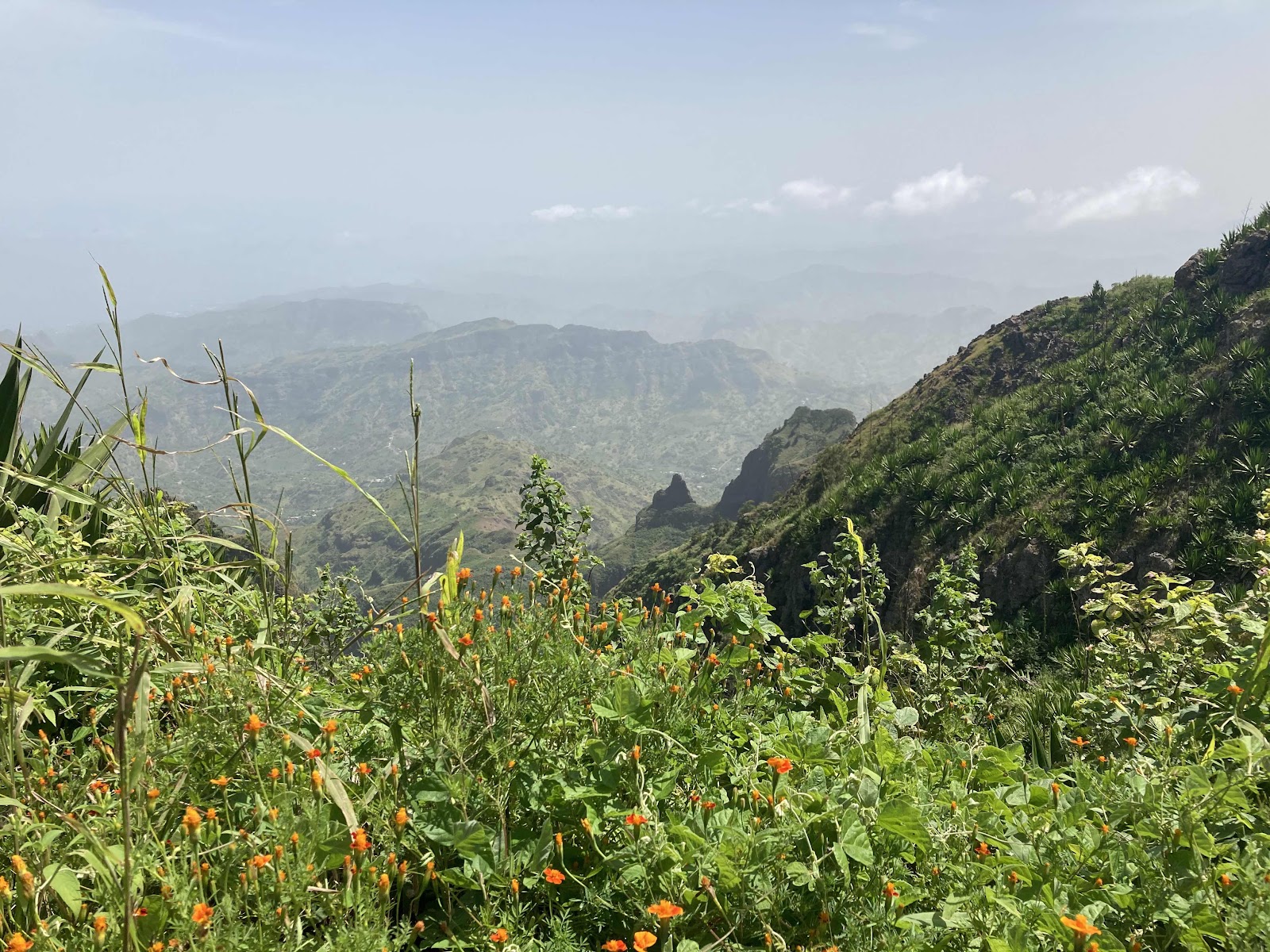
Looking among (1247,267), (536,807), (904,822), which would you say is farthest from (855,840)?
(1247,267)

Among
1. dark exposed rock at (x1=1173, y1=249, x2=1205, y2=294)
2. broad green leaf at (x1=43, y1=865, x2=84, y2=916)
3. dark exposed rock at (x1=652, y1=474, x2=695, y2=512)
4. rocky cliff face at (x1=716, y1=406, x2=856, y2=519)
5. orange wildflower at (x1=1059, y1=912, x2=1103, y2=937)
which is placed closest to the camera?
orange wildflower at (x1=1059, y1=912, x2=1103, y2=937)

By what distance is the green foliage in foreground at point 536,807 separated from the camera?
1.61m

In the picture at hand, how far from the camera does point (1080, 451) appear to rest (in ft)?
56.5

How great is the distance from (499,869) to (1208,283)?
26.6 meters

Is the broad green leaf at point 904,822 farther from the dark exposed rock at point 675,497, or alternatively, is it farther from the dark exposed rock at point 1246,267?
the dark exposed rock at point 675,497

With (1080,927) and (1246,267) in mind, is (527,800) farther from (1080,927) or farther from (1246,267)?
(1246,267)

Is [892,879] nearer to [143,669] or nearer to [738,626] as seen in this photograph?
[738,626]

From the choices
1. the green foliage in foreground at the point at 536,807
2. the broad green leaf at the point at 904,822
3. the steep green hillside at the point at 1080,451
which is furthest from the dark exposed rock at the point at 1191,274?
the broad green leaf at the point at 904,822

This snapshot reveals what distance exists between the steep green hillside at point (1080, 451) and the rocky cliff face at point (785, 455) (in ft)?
236

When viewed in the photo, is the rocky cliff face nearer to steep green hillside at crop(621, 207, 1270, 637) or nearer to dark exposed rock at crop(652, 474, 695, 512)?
dark exposed rock at crop(652, 474, 695, 512)

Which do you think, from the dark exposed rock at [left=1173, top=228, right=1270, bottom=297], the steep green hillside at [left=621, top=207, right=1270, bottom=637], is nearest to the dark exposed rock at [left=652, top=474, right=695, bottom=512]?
the steep green hillside at [left=621, top=207, right=1270, bottom=637]

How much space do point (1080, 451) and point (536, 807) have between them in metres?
18.8

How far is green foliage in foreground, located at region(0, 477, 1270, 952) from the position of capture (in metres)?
1.61

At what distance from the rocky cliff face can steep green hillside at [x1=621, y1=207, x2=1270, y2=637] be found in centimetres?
7184
